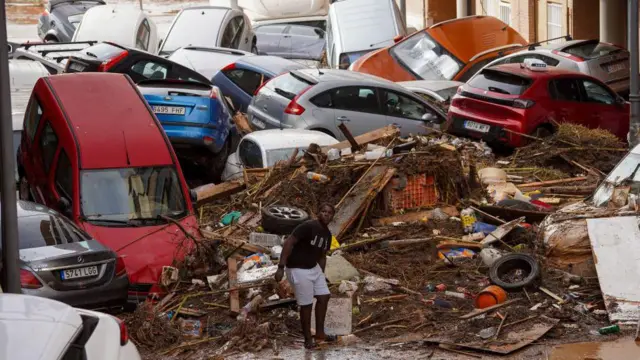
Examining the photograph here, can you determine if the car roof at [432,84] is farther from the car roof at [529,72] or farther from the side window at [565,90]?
the side window at [565,90]

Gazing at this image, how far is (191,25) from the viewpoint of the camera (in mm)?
29172

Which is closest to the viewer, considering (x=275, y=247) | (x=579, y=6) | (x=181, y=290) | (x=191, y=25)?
(x=181, y=290)

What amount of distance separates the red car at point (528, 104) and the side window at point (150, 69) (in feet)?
17.4

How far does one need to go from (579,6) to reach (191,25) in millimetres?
10243

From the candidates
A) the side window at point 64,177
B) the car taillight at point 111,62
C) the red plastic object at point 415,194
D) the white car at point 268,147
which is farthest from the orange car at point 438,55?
the side window at point 64,177

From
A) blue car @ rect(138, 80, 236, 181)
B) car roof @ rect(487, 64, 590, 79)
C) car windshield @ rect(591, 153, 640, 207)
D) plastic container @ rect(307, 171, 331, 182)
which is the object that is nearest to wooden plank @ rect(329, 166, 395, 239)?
plastic container @ rect(307, 171, 331, 182)

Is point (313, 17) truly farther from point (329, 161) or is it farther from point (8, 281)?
point (8, 281)

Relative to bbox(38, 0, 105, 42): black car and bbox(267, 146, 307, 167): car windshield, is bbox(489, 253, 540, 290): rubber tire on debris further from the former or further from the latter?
bbox(38, 0, 105, 42): black car

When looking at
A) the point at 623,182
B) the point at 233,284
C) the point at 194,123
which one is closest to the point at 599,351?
the point at 623,182

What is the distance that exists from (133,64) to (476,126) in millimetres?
6354

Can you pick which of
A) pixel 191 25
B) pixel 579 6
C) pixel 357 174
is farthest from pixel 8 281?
pixel 579 6

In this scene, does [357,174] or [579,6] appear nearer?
[357,174]

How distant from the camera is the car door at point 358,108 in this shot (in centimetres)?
2058

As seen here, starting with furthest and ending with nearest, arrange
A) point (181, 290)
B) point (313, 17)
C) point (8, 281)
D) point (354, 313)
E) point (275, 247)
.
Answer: point (313, 17)
point (275, 247)
point (181, 290)
point (354, 313)
point (8, 281)
